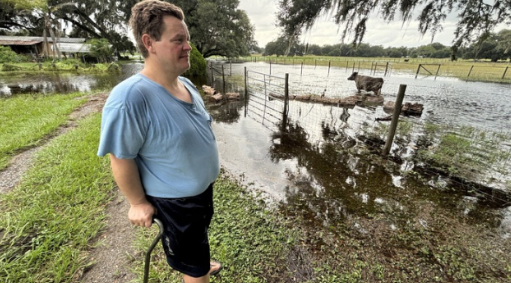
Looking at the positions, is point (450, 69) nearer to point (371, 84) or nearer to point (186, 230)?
point (371, 84)

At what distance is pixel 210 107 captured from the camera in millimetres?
8875

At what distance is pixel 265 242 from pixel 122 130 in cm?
202

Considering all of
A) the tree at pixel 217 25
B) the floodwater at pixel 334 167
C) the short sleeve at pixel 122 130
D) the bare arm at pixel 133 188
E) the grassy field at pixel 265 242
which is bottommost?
the floodwater at pixel 334 167

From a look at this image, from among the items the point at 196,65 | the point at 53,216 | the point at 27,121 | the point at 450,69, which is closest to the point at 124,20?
the point at 196,65

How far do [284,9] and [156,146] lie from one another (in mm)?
7029

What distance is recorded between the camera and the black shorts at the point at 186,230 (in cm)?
122

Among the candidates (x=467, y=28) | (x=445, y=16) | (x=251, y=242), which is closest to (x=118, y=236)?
(x=251, y=242)

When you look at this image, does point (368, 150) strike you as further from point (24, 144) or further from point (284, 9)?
point (24, 144)

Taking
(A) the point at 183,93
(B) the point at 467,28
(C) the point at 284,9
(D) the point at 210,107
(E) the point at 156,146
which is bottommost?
(D) the point at 210,107

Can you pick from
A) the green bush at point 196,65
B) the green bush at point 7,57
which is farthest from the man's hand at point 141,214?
the green bush at point 7,57

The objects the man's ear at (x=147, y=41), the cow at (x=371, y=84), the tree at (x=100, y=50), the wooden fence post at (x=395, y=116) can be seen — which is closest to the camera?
the man's ear at (x=147, y=41)

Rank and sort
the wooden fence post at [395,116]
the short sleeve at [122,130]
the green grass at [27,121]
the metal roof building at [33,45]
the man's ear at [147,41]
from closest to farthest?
the short sleeve at [122,130]
the man's ear at [147,41]
the green grass at [27,121]
the wooden fence post at [395,116]
the metal roof building at [33,45]

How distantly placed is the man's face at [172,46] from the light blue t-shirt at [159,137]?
13cm

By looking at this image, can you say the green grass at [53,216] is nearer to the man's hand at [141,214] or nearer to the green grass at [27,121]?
the green grass at [27,121]
